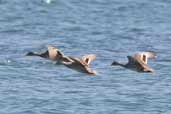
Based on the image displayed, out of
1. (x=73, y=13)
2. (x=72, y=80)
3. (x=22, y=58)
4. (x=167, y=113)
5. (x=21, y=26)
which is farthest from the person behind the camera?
(x=73, y=13)

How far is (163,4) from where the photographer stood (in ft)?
196

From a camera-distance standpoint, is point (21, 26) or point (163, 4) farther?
point (163, 4)

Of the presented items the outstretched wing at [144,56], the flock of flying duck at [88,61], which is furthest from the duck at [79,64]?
the outstretched wing at [144,56]

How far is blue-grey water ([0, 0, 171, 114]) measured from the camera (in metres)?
37.2

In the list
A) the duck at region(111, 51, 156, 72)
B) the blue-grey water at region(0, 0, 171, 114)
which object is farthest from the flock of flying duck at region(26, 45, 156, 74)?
the blue-grey water at region(0, 0, 171, 114)

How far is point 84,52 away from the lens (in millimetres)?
44875

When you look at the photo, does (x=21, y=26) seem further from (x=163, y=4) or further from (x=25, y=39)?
(x=163, y=4)

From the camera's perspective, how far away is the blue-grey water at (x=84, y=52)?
3716cm

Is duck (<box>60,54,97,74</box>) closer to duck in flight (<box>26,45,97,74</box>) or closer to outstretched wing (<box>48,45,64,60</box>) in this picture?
duck in flight (<box>26,45,97,74</box>)

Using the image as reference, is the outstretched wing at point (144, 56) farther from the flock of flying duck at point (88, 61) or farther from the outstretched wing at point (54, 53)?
the outstretched wing at point (54, 53)

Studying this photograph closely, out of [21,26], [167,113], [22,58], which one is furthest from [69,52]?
[167,113]

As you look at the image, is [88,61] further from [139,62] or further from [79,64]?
[139,62]

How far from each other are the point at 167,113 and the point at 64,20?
1905 cm

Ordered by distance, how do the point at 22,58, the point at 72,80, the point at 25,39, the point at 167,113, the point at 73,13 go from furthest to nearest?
the point at 73,13 → the point at 25,39 → the point at 22,58 → the point at 72,80 → the point at 167,113
